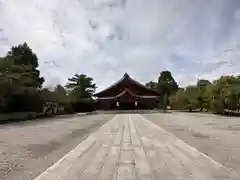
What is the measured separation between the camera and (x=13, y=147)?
34.7 ft

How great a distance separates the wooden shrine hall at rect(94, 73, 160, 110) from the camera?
209 feet

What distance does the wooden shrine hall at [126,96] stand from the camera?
63562 millimetres

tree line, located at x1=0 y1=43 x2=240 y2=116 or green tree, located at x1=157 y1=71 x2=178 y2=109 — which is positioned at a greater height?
green tree, located at x1=157 y1=71 x2=178 y2=109

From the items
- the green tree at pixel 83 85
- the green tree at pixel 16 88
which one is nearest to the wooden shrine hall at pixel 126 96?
the green tree at pixel 83 85

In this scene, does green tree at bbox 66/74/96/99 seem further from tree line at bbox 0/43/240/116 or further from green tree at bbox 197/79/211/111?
green tree at bbox 197/79/211/111

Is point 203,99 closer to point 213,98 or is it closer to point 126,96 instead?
point 213,98

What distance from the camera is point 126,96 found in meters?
63.5

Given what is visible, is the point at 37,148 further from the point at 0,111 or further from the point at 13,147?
the point at 0,111

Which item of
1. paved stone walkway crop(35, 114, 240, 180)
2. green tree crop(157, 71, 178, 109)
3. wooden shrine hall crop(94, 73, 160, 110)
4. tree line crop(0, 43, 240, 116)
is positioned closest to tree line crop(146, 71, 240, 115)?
tree line crop(0, 43, 240, 116)

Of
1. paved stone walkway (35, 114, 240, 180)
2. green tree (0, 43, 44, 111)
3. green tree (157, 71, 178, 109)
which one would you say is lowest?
paved stone walkway (35, 114, 240, 180)

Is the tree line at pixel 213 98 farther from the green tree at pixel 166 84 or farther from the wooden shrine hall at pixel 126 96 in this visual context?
the green tree at pixel 166 84

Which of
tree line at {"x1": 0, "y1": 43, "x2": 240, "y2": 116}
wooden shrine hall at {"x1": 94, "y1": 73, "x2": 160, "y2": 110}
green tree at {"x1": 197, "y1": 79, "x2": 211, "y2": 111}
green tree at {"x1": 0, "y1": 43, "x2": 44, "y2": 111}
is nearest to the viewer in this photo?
green tree at {"x1": 0, "y1": 43, "x2": 44, "y2": 111}

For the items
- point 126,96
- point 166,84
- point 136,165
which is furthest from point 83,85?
point 136,165

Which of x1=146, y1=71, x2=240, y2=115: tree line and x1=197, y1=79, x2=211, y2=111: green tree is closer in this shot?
x1=146, y1=71, x2=240, y2=115: tree line
